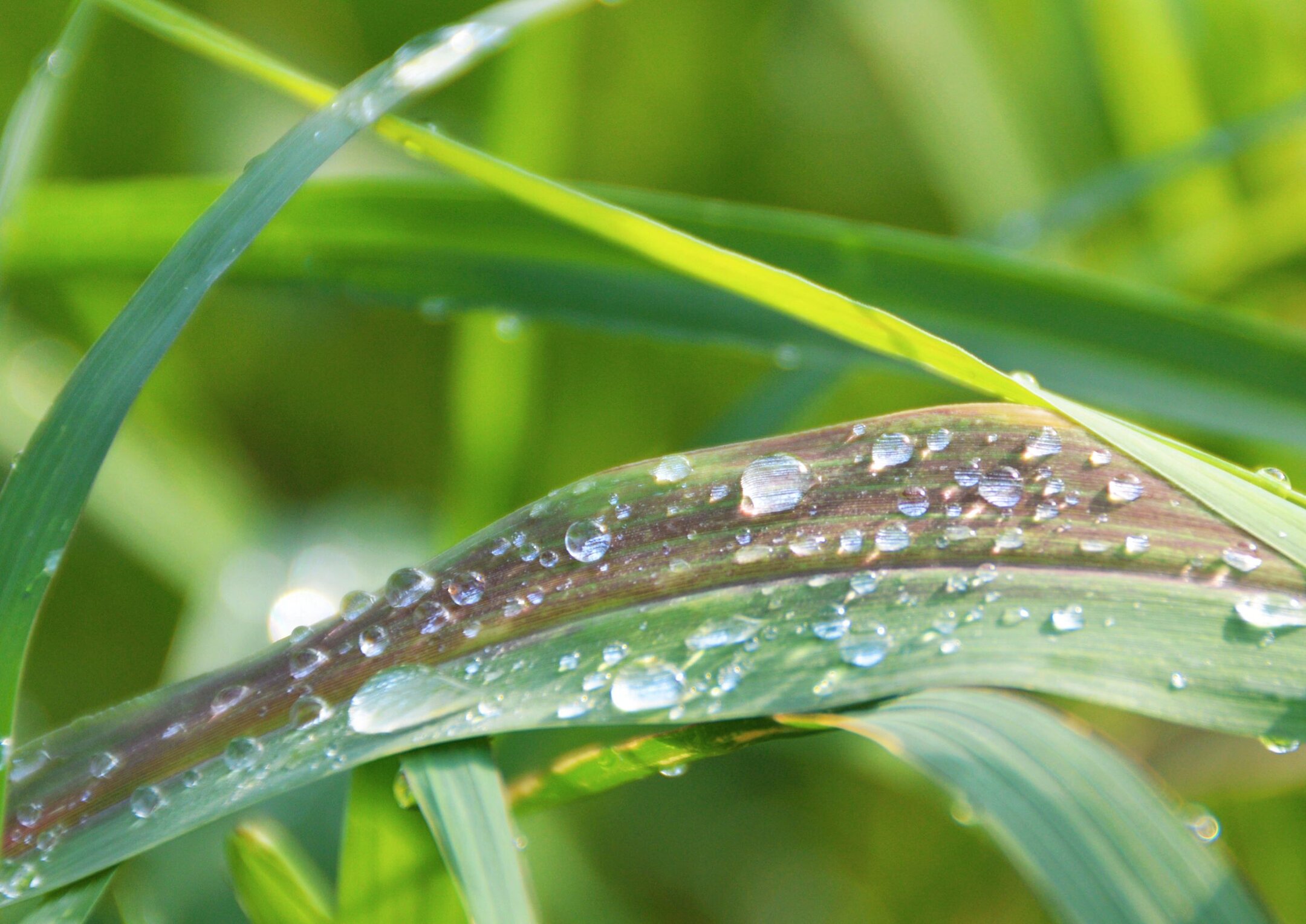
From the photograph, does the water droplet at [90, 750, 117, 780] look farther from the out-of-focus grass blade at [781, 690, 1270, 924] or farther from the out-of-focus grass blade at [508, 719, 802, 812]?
the out-of-focus grass blade at [781, 690, 1270, 924]

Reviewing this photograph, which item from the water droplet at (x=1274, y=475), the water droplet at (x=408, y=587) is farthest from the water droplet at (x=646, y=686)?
the water droplet at (x=1274, y=475)

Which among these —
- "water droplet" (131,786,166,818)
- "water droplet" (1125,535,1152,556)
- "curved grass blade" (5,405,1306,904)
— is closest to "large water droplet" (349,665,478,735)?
"curved grass blade" (5,405,1306,904)

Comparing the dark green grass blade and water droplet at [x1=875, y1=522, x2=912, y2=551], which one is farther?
the dark green grass blade

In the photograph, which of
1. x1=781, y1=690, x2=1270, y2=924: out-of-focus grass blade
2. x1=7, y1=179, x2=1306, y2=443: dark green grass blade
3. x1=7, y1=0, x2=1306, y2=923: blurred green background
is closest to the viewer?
x1=781, y1=690, x2=1270, y2=924: out-of-focus grass blade

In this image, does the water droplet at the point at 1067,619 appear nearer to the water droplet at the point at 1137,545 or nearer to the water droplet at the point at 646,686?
the water droplet at the point at 1137,545

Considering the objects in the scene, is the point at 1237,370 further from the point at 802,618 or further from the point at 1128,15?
the point at 1128,15

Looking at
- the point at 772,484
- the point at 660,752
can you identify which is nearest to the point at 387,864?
the point at 660,752
